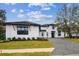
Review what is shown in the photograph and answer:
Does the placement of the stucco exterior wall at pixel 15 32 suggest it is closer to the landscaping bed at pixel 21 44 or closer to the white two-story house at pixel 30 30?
the white two-story house at pixel 30 30

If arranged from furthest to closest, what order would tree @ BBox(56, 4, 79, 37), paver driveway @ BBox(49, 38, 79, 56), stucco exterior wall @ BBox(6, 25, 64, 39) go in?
1. stucco exterior wall @ BBox(6, 25, 64, 39)
2. tree @ BBox(56, 4, 79, 37)
3. paver driveway @ BBox(49, 38, 79, 56)

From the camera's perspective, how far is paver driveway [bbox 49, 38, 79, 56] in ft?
81.2

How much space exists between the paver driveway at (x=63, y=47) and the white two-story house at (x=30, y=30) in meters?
0.17

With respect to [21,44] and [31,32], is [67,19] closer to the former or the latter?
[31,32]

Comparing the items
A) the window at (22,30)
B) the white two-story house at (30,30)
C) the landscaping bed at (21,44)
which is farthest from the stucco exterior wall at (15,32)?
the landscaping bed at (21,44)

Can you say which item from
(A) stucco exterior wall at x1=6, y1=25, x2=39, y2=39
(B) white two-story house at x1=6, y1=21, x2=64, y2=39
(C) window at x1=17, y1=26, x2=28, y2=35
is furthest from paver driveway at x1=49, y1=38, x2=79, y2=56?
(C) window at x1=17, y1=26, x2=28, y2=35

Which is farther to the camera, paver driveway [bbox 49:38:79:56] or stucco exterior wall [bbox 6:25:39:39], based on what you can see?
stucco exterior wall [bbox 6:25:39:39]

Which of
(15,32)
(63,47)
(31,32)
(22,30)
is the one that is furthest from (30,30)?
(63,47)

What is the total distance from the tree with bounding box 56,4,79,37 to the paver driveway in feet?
0.94

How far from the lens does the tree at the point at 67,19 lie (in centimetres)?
2486

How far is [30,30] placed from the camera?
25.1 m

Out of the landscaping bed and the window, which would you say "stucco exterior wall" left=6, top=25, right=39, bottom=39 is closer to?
the window

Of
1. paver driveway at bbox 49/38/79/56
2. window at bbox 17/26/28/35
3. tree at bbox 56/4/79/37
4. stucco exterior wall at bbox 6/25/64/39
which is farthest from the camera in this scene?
window at bbox 17/26/28/35

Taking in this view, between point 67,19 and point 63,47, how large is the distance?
0.88m
